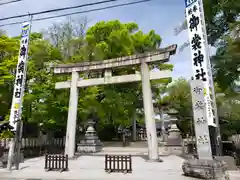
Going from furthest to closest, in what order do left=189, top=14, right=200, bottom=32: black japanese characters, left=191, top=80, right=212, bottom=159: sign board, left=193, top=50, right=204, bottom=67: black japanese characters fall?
1. left=189, top=14, right=200, bottom=32: black japanese characters
2. left=193, top=50, right=204, bottom=67: black japanese characters
3. left=191, top=80, right=212, bottom=159: sign board

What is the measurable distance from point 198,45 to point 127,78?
4.56 m

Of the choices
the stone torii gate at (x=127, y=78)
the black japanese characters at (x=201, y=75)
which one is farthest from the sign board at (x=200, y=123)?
the stone torii gate at (x=127, y=78)

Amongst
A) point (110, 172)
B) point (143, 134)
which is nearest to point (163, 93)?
point (143, 134)

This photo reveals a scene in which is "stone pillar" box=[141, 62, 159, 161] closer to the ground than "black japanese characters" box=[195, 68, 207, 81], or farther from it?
closer to the ground

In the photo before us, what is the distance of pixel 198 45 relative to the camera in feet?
34.2

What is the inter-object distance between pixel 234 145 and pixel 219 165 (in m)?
5.53

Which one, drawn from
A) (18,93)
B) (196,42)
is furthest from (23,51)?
(196,42)

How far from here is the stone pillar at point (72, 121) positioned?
12.7 m

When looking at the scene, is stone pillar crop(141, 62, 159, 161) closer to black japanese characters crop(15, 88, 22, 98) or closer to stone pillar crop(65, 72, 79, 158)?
stone pillar crop(65, 72, 79, 158)

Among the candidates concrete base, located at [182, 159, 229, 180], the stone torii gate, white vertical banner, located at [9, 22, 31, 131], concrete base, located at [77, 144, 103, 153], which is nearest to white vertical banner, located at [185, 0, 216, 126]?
the stone torii gate

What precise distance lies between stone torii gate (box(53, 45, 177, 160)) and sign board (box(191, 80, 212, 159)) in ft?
11.2

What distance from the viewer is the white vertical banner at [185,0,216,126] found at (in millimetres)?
9814

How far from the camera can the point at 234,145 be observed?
38.3 ft

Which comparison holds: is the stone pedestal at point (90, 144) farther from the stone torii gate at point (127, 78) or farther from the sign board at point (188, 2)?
the sign board at point (188, 2)
